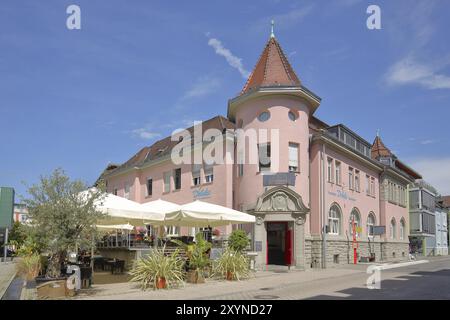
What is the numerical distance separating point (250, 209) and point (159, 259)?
1069 centimetres

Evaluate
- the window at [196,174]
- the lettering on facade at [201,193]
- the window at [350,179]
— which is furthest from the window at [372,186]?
the window at [196,174]

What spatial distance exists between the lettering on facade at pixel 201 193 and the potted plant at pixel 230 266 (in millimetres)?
11371

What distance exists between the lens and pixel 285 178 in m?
24.1

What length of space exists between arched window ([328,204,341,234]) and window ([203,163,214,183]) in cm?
762

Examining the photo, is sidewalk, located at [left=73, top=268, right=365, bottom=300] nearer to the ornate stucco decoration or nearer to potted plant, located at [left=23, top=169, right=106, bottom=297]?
potted plant, located at [left=23, top=169, right=106, bottom=297]

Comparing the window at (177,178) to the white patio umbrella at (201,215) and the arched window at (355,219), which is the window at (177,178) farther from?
the white patio umbrella at (201,215)

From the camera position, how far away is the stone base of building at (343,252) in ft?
82.9

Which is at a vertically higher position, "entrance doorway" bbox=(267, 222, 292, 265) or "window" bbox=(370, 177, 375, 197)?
"window" bbox=(370, 177, 375, 197)

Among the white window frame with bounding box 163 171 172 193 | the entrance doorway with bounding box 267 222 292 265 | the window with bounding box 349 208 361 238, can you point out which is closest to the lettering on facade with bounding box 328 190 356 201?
the window with bounding box 349 208 361 238

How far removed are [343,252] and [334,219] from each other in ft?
Answer: 6.93

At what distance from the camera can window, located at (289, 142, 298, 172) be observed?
25094mm

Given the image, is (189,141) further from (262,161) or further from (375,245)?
(375,245)

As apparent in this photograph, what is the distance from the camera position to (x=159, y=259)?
45.9ft

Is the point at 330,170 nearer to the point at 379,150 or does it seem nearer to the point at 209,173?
the point at 209,173
